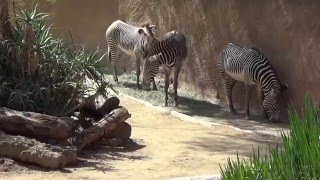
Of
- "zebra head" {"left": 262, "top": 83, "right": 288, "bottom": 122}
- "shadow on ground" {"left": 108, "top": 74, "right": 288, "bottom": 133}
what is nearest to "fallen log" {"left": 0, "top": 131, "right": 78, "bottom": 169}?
"shadow on ground" {"left": 108, "top": 74, "right": 288, "bottom": 133}

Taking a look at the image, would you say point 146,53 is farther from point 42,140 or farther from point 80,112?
point 42,140

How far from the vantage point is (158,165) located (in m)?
8.26

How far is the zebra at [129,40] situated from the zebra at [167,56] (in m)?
0.38

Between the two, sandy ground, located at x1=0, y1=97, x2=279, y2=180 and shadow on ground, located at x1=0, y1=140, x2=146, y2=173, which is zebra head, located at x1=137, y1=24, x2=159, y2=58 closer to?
sandy ground, located at x1=0, y1=97, x2=279, y2=180

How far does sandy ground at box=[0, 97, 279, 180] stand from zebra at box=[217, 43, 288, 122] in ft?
6.71

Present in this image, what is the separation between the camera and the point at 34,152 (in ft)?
25.4

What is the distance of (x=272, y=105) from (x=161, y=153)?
450 centimetres

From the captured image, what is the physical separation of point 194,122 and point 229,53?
2.75 metres

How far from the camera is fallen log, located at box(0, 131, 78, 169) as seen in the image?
7727 mm

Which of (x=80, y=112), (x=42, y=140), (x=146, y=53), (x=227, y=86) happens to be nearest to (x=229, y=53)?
(x=227, y=86)

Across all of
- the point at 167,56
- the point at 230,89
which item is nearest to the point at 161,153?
the point at 230,89

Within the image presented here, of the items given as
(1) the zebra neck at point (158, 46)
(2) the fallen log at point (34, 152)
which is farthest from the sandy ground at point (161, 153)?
(1) the zebra neck at point (158, 46)

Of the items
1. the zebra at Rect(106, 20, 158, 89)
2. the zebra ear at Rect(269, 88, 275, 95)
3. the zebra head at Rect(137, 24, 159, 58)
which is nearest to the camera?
the zebra ear at Rect(269, 88, 275, 95)

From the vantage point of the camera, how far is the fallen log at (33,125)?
8.11m
